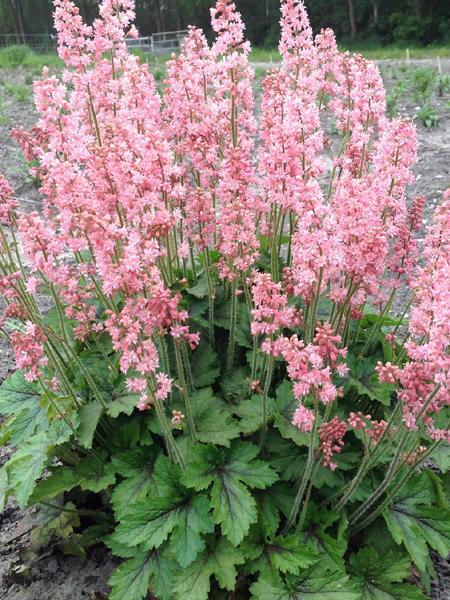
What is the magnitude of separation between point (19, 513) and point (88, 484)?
4.09 feet

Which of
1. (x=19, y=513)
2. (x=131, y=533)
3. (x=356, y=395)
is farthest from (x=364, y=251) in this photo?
(x=19, y=513)

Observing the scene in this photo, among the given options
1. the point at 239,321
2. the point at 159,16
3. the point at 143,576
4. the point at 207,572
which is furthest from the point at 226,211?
the point at 159,16

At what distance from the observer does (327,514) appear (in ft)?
11.2

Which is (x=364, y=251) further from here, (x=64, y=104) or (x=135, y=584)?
(x=135, y=584)

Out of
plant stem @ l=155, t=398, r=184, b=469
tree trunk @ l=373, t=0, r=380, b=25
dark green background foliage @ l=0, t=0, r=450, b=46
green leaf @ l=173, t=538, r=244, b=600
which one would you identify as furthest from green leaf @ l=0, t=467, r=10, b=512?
tree trunk @ l=373, t=0, r=380, b=25

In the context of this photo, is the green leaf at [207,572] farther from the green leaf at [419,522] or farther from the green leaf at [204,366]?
the green leaf at [204,366]

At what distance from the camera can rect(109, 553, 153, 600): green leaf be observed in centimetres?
322

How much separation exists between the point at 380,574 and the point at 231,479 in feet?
3.27

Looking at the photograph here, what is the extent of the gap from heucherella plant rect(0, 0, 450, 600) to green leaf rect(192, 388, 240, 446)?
0.01m

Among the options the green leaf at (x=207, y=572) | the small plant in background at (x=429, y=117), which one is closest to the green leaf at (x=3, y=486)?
the green leaf at (x=207, y=572)

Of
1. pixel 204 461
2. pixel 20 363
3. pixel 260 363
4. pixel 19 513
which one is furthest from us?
pixel 19 513

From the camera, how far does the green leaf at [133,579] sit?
322cm

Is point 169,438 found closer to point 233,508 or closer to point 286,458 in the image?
point 233,508

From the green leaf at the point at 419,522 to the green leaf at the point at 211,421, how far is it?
1006mm
